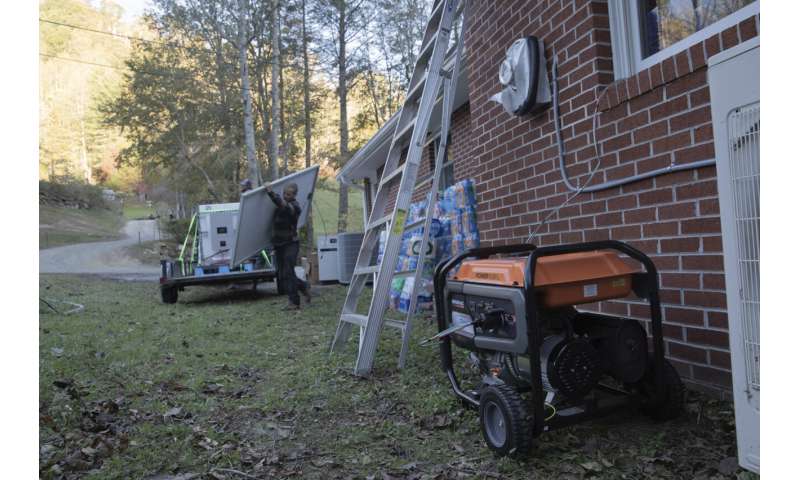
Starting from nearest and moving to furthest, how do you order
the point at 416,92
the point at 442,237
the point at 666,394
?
the point at 666,394 < the point at 416,92 < the point at 442,237

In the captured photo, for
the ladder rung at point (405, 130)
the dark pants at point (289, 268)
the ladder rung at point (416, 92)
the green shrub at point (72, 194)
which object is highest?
the green shrub at point (72, 194)

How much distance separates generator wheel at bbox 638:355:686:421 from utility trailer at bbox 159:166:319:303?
6.34m

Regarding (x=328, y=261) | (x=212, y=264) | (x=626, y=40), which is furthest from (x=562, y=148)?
(x=328, y=261)

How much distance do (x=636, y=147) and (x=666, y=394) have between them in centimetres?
140

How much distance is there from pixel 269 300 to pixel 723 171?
29.3 feet

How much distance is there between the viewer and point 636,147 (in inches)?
125

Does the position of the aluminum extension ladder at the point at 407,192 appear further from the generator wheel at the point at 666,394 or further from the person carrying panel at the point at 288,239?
the person carrying panel at the point at 288,239

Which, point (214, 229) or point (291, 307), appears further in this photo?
point (214, 229)

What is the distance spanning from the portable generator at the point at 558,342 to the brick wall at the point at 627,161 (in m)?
0.40

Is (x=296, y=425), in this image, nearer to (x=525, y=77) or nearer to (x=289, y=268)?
(x=525, y=77)

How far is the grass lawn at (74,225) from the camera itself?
95.3 feet

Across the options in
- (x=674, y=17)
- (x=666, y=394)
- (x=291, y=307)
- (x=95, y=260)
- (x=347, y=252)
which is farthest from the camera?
(x=95, y=260)

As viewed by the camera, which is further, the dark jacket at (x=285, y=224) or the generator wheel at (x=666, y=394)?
the dark jacket at (x=285, y=224)

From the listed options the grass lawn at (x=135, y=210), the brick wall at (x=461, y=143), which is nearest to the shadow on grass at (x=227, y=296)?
the brick wall at (x=461, y=143)
